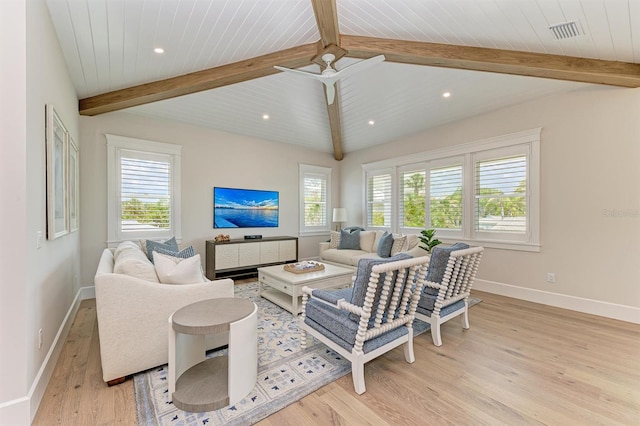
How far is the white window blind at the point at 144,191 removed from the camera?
14.5ft

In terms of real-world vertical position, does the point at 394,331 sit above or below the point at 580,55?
below

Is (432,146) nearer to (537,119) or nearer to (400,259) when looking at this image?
(537,119)

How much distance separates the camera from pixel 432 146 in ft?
17.1

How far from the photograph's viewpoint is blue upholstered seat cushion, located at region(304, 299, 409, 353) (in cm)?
202

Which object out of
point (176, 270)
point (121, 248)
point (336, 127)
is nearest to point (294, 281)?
point (176, 270)

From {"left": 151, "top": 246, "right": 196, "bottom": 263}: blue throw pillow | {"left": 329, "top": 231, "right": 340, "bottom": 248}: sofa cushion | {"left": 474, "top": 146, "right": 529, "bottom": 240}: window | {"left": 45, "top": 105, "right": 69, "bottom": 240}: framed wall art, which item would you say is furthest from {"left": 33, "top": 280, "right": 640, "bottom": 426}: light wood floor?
{"left": 329, "top": 231, "right": 340, "bottom": 248}: sofa cushion

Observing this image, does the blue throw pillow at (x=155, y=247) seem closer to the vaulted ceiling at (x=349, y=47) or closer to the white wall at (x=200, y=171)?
the white wall at (x=200, y=171)

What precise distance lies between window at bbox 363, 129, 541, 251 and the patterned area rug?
8.00 ft

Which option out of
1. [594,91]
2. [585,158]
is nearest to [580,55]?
[594,91]

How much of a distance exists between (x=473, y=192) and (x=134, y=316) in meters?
4.98

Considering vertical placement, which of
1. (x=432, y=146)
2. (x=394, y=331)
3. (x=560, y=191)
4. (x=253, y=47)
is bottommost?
(x=394, y=331)

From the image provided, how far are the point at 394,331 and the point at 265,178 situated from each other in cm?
459

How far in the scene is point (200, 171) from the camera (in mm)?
5156

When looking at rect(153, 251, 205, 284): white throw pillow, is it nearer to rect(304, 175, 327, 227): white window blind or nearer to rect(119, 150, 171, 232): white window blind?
rect(119, 150, 171, 232): white window blind
